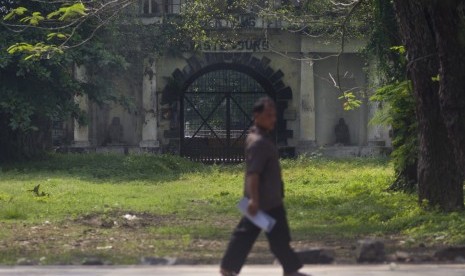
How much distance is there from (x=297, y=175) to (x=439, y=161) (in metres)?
11.7

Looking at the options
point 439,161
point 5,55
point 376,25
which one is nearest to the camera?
point 439,161

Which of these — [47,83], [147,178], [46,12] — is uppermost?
[46,12]

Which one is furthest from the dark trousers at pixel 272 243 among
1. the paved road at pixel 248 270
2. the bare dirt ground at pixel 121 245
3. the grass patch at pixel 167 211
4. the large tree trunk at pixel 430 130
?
the large tree trunk at pixel 430 130

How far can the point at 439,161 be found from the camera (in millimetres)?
15391

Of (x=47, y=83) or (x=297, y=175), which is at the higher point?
(x=47, y=83)

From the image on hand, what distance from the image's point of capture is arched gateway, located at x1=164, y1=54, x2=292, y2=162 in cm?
3697

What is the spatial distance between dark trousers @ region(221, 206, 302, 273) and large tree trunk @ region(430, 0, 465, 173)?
4.52 m

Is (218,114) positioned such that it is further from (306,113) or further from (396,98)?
(396,98)

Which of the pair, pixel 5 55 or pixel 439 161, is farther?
pixel 5 55

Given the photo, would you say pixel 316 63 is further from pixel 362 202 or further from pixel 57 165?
pixel 362 202

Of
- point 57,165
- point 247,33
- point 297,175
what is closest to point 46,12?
point 57,165

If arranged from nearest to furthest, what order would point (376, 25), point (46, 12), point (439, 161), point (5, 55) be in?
point (439, 161)
point (376, 25)
point (5, 55)
point (46, 12)

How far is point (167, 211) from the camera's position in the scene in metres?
17.8

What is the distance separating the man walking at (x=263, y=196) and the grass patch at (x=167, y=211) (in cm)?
235
